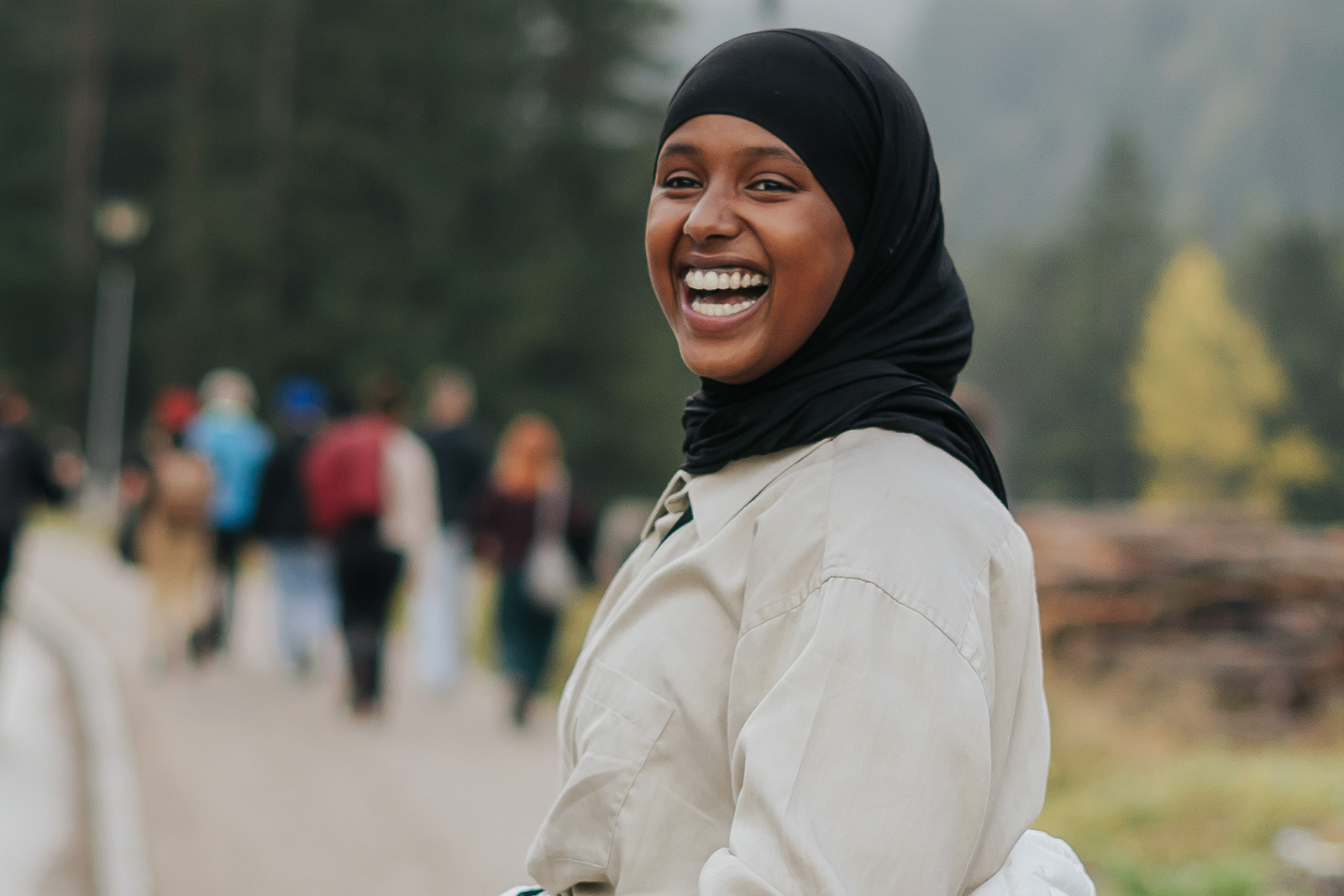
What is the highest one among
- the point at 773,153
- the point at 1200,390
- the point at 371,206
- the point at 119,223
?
the point at 773,153

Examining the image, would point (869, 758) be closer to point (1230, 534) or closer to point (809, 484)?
point (809, 484)

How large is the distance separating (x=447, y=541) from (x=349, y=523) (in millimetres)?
1342

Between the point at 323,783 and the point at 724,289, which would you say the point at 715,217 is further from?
the point at 323,783

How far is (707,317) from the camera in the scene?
1793 millimetres

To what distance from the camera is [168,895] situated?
619 centimetres

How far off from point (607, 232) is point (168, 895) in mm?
37049

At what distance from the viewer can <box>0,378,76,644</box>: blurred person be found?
8477 mm

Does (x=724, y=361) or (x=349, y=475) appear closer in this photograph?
(x=724, y=361)

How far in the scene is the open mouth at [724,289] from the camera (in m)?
1.76

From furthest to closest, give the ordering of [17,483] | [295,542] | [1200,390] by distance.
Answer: [1200,390], [295,542], [17,483]

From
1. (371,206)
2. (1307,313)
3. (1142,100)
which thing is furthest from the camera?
(1142,100)

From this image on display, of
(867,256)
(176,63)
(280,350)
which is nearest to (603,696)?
(867,256)

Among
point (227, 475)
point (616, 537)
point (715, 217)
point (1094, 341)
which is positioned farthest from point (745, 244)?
point (1094, 341)

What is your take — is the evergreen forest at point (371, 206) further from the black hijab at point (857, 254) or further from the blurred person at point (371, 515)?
the black hijab at point (857, 254)
